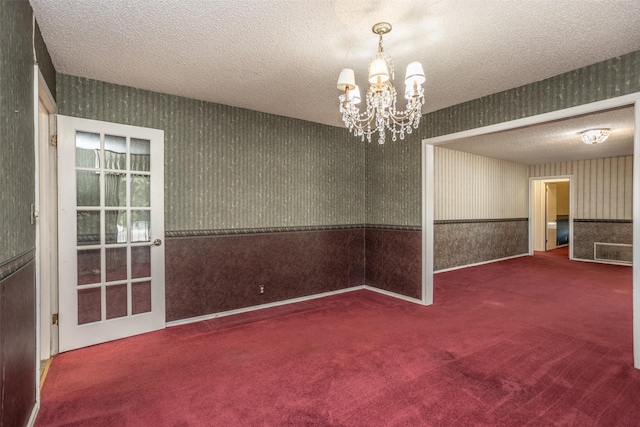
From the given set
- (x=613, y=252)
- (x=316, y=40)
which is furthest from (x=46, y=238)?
(x=613, y=252)

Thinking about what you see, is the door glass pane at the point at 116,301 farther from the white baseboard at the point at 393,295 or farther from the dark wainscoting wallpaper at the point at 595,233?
the dark wainscoting wallpaper at the point at 595,233

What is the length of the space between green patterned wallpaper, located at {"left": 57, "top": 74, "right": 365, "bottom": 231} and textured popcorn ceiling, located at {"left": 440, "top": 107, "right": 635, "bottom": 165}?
5.76 feet

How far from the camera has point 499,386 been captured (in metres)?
2.29

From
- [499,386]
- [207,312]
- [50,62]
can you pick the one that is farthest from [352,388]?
[50,62]

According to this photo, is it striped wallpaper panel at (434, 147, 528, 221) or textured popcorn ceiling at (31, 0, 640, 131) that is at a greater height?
textured popcorn ceiling at (31, 0, 640, 131)

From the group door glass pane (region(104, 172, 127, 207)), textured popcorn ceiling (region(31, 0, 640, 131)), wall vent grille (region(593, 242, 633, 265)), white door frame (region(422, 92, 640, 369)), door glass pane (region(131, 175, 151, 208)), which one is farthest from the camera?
wall vent grille (region(593, 242, 633, 265))

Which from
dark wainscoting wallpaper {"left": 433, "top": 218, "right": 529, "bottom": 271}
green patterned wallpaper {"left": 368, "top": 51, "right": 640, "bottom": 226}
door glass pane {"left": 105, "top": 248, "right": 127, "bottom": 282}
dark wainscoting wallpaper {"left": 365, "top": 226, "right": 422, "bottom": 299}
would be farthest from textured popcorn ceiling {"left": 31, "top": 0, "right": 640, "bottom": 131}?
dark wainscoting wallpaper {"left": 433, "top": 218, "right": 529, "bottom": 271}

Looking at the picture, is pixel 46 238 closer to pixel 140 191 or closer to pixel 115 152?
pixel 140 191

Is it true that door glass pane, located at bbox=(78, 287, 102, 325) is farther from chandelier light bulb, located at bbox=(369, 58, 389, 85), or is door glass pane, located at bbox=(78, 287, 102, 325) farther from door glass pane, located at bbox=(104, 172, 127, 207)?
chandelier light bulb, located at bbox=(369, 58, 389, 85)

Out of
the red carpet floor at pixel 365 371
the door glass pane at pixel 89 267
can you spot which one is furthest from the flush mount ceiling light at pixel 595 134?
the door glass pane at pixel 89 267

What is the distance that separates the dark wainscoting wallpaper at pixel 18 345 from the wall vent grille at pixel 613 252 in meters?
9.99

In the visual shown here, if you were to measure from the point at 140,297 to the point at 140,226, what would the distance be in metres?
0.75

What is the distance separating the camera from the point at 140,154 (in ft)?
11.0

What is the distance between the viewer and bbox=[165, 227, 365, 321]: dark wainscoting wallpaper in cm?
359
